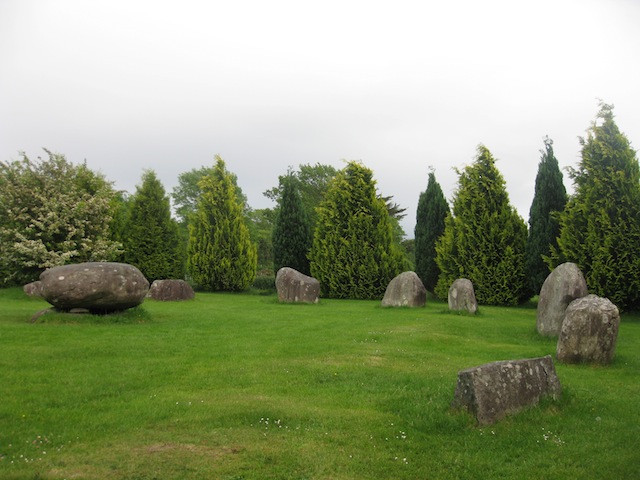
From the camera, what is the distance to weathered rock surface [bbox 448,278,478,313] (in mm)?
17391

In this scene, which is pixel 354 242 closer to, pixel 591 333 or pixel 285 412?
pixel 591 333

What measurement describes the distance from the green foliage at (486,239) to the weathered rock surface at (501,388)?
16604 millimetres

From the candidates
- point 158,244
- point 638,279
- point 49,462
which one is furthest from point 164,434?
point 158,244

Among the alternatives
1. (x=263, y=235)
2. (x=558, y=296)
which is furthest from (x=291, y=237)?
(x=263, y=235)

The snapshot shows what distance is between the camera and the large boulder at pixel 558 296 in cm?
1277

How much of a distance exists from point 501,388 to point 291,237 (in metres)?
23.4

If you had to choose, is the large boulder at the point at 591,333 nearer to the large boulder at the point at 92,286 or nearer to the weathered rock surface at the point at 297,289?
the large boulder at the point at 92,286

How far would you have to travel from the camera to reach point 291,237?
29.5 metres

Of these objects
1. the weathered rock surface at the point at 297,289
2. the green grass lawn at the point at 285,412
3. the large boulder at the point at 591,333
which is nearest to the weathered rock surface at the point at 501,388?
the green grass lawn at the point at 285,412

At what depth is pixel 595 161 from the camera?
1956 cm

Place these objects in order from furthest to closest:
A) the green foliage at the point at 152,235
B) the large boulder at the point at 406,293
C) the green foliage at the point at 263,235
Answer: the green foliage at the point at 263,235
the green foliage at the point at 152,235
the large boulder at the point at 406,293

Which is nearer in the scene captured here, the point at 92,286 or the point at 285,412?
the point at 285,412

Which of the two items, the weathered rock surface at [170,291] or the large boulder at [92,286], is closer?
the large boulder at [92,286]

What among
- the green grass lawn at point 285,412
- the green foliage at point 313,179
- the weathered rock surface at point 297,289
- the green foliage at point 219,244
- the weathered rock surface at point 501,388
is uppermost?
the green foliage at point 313,179
